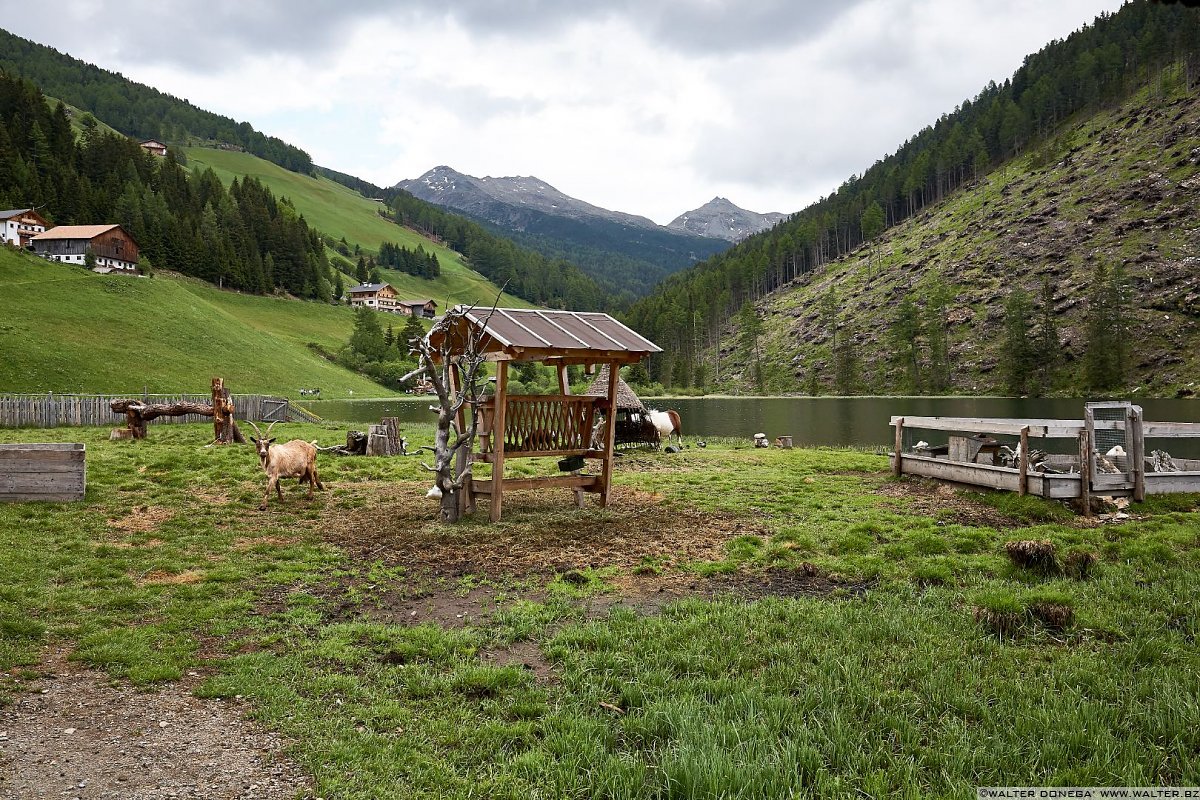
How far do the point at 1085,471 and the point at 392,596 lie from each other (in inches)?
558

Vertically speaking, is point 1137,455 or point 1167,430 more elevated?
point 1167,430

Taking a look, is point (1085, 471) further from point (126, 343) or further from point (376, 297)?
point (376, 297)

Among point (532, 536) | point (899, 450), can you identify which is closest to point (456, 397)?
point (532, 536)

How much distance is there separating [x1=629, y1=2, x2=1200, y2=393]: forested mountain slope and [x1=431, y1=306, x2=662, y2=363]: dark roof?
8497 centimetres

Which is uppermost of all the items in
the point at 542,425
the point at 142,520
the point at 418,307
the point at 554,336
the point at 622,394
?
the point at 418,307

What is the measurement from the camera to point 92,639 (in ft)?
22.9

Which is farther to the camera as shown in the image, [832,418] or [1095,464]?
[832,418]

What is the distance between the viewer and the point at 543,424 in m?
14.9

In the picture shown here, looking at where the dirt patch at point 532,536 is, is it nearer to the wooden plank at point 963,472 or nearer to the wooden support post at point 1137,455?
the wooden plank at point 963,472

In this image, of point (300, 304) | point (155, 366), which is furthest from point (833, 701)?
point (300, 304)

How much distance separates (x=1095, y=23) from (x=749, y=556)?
216547mm

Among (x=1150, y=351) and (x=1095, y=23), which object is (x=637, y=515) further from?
(x=1095, y=23)

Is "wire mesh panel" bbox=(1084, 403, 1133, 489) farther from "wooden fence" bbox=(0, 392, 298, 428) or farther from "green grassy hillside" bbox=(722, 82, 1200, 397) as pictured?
"green grassy hillside" bbox=(722, 82, 1200, 397)

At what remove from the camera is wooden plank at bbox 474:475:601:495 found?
46.4ft
